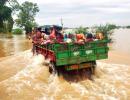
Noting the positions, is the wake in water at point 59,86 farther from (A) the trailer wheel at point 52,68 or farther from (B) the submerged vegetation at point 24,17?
(B) the submerged vegetation at point 24,17

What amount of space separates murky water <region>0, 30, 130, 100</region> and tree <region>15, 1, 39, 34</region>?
57.5 m

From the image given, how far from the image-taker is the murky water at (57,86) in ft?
33.6

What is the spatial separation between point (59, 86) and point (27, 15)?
66.9 meters

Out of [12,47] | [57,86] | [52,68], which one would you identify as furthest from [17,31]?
[57,86]

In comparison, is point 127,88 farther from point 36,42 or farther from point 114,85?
point 36,42

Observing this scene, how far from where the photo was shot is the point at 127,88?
36.7ft

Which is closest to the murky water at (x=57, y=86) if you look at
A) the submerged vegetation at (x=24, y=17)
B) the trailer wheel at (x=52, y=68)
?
the trailer wheel at (x=52, y=68)

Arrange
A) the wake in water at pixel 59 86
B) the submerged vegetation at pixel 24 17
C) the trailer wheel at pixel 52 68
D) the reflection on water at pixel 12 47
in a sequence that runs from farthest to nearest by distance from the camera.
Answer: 1. the submerged vegetation at pixel 24 17
2. the reflection on water at pixel 12 47
3. the trailer wheel at pixel 52 68
4. the wake in water at pixel 59 86

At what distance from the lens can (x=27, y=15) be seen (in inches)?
3019

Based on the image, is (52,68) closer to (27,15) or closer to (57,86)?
(57,86)

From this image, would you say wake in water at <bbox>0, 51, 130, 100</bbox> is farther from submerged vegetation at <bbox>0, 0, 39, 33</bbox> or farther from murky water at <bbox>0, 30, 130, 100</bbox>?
submerged vegetation at <bbox>0, 0, 39, 33</bbox>

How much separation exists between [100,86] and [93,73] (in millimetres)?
1598

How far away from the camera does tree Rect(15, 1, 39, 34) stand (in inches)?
2879

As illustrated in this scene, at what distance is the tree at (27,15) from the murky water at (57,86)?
5746cm
